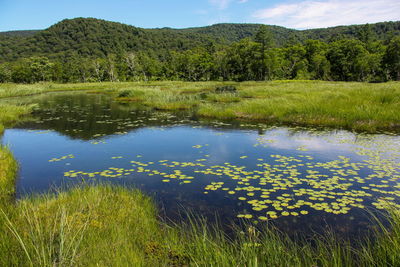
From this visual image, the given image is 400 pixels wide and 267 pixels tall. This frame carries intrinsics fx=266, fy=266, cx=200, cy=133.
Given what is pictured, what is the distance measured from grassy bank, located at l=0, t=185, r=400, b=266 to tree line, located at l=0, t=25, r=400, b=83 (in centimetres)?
6806

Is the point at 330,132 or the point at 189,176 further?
the point at 330,132

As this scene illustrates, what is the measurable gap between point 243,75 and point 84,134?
6978 cm

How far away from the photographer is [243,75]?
79438mm

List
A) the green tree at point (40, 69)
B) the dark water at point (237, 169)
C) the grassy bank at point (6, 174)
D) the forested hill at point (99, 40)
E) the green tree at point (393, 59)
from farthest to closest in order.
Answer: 1. the forested hill at point (99, 40)
2. the green tree at point (40, 69)
3. the green tree at point (393, 59)
4. the grassy bank at point (6, 174)
5. the dark water at point (237, 169)

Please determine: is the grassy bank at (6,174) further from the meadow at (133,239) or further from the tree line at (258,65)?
the tree line at (258,65)

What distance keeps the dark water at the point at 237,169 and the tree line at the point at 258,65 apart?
6000 cm

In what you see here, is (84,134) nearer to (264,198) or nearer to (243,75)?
(264,198)

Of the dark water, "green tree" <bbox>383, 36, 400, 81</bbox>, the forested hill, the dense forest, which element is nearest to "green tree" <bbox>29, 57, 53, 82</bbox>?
the dense forest

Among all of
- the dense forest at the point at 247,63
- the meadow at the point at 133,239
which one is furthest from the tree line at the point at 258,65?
the meadow at the point at 133,239

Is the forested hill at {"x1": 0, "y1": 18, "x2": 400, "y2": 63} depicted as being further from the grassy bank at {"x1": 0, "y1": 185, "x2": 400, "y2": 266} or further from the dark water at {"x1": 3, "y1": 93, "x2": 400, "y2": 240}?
the grassy bank at {"x1": 0, "y1": 185, "x2": 400, "y2": 266}

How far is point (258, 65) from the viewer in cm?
7100

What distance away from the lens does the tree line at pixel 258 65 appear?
220ft

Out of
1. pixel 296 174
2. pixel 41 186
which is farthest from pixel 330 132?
pixel 41 186

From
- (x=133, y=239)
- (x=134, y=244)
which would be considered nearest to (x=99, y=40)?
(x=133, y=239)
